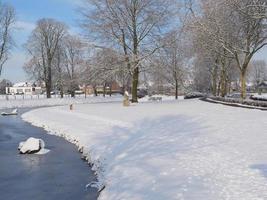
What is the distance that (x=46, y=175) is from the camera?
14.9 metres

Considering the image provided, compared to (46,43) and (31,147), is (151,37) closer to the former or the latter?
(31,147)

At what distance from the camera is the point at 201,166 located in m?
12.6

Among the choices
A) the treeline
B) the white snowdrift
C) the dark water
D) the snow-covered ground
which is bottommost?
the dark water

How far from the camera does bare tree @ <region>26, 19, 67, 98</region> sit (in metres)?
75.6

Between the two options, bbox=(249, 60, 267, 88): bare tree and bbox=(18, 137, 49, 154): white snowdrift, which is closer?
bbox=(18, 137, 49, 154): white snowdrift

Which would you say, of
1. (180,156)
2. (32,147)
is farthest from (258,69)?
(180,156)

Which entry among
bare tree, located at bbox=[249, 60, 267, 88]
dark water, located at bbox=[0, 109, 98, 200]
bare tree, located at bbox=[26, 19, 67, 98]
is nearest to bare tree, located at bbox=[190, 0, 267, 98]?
dark water, located at bbox=[0, 109, 98, 200]

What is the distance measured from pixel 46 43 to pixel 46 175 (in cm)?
6289

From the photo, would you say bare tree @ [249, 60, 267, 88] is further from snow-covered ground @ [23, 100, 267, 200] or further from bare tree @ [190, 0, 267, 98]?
snow-covered ground @ [23, 100, 267, 200]

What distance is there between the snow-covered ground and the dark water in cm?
63

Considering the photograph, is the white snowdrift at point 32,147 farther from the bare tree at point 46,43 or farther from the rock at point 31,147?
the bare tree at point 46,43

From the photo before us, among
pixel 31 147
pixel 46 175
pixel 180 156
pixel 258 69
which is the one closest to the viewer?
Answer: pixel 180 156

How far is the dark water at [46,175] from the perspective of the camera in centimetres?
1248

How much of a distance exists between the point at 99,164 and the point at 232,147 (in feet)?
15.0
